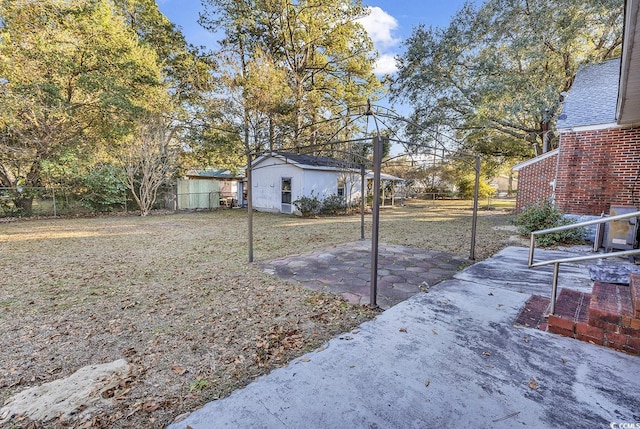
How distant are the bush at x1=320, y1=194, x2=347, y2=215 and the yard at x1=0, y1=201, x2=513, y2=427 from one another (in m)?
8.17

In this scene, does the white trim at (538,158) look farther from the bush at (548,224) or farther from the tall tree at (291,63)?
the tall tree at (291,63)

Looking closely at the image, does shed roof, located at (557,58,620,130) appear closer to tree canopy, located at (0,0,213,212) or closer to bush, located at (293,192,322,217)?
bush, located at (293,192,322,217)

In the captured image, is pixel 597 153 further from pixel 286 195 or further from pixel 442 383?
pixel 286 195

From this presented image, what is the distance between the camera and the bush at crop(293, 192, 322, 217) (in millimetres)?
14352

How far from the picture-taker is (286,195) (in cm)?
1588

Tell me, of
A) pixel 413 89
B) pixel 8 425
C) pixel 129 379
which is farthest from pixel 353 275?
pixel 413 89

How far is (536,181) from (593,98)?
4.96 m

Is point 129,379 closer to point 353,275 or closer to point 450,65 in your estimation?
point 353,275

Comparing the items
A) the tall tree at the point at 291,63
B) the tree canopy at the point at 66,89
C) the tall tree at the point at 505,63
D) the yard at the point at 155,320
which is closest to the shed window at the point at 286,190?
the tall tree at the point at 291,63

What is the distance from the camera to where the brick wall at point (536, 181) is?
1209 centimetres

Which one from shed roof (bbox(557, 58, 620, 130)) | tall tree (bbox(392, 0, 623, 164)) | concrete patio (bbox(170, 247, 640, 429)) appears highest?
tall tree (bbox(392, 0, 623, 164))

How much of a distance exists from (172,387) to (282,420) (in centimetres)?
97

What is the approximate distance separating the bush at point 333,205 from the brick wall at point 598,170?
362 inches

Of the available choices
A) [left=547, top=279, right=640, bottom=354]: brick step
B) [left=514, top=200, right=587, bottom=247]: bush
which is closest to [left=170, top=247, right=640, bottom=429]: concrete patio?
[left=547, top=279, right=640, bottom=354]: brick step
